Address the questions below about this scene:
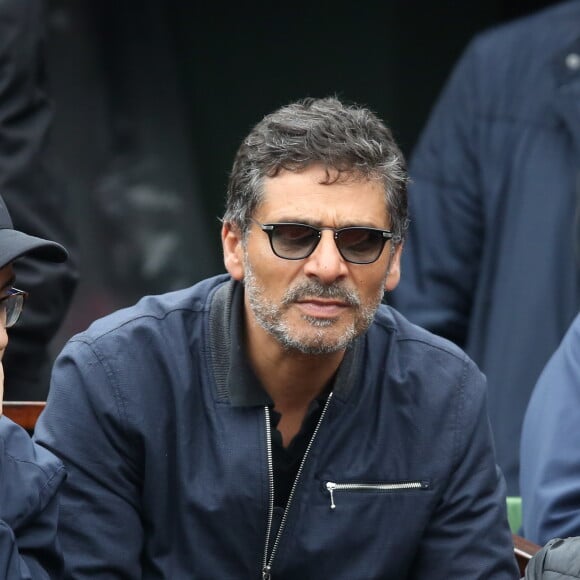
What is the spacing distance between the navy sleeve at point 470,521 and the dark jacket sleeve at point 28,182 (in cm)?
103

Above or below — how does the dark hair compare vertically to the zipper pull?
above

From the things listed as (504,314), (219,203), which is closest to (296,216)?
(504,314)

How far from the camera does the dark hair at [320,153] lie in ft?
10.7

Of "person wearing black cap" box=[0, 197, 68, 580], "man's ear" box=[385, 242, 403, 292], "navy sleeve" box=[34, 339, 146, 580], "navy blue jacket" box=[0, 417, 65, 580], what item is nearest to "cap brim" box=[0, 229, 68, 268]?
"person wearing black cap" box=[0, 197, 68, 580]

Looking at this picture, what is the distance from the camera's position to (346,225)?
3.20 metres

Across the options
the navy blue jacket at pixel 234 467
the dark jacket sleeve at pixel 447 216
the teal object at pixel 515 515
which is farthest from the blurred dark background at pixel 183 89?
the navy blue jacket at pixel 234 467

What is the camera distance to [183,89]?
5.12 metres

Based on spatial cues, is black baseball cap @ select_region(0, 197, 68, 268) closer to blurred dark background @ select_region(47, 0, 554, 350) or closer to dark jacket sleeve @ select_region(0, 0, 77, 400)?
dark jacket sleeve @ select_region(0, 0, 77, 400)

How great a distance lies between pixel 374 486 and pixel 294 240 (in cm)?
55

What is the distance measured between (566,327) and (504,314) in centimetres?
18

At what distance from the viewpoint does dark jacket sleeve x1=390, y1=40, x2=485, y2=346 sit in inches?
188

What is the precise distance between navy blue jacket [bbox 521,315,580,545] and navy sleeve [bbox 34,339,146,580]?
0.93 m

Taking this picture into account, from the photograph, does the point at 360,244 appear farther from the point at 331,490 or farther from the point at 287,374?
the point at 331,490

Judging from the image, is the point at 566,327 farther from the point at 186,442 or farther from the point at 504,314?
the point at 186,442
